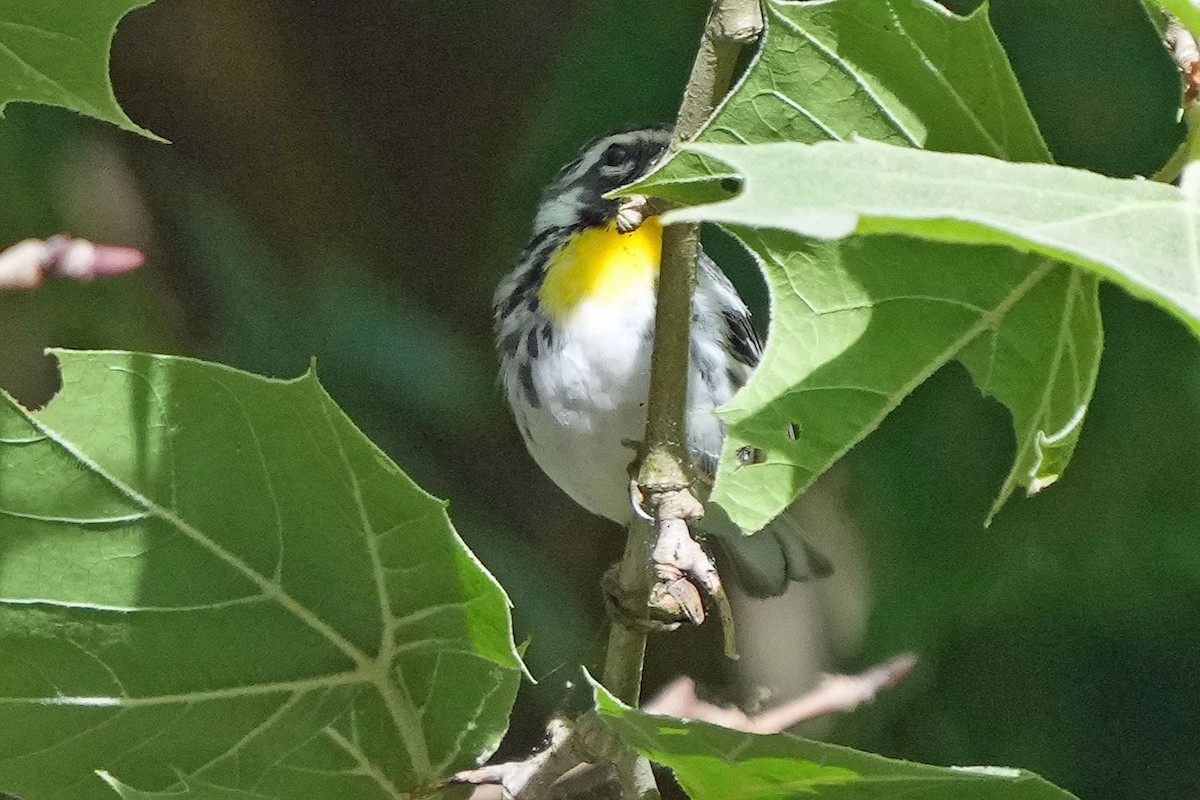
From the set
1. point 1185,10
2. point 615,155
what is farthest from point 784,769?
point 615,155

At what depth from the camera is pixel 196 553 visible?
2.20ft

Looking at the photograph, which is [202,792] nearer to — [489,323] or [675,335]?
[675,335]

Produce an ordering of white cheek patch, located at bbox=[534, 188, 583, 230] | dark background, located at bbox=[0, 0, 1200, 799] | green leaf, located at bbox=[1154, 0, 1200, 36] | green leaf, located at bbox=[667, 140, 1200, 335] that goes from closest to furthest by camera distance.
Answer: green leaf, located at bbox=[667, 140, 1200, 335] < green leaf, located at bbox=[1154, 0, 1200, 36] < dark background, located at bbox=[0, 0, 1200, 799] < white cheek patch, located at bbox=[534, 188, 583, 230]

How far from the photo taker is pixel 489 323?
168 cm

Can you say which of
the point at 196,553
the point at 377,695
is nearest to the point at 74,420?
the point at 196,553

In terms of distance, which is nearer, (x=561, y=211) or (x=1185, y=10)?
(x=1185, y=10)

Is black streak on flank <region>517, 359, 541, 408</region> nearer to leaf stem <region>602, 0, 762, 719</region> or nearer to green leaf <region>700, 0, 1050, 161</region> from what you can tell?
leaf stem <region>602, 0, 762, 719</region>

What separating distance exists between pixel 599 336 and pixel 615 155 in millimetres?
202

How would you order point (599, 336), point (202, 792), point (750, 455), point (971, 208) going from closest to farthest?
point (971, 208) < point (202, 792) < point (750, 455) < point (599, 336)


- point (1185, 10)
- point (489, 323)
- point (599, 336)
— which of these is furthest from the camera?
point (489, 323)

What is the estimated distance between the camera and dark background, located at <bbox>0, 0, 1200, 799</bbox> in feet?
4.22

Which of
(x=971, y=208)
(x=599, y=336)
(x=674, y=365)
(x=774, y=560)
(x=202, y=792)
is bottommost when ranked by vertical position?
(x=774, y=560)

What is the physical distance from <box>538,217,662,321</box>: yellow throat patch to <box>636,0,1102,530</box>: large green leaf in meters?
0.68

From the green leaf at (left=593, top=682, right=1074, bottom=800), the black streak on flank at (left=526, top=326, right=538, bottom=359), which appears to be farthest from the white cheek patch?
the green leaf at (left=593, top=682, right=1074, bottom=800)
